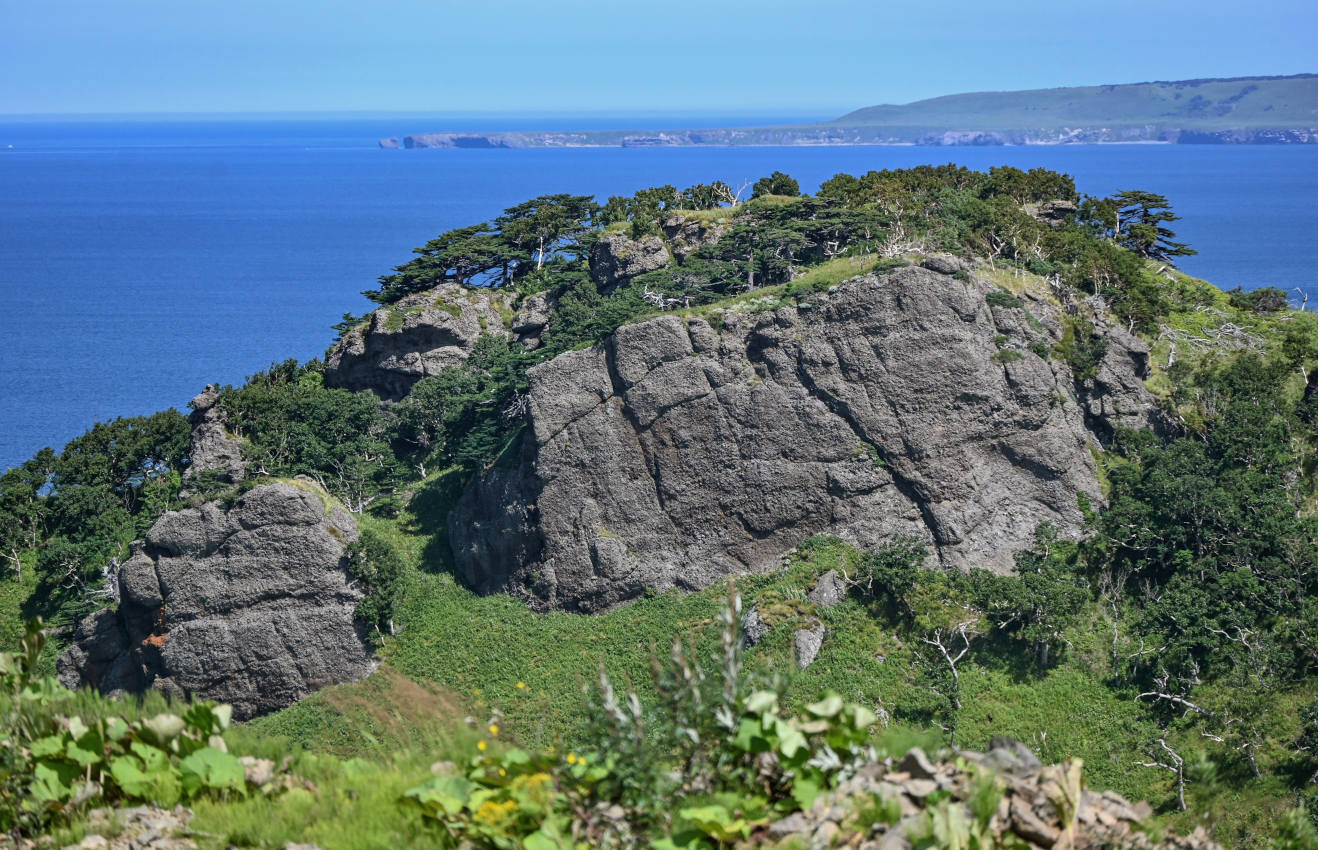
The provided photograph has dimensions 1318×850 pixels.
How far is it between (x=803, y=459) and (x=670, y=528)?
17.9 feet

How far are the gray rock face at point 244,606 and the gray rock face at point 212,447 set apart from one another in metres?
7.84

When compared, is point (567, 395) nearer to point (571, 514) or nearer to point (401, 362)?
point (571, 514)

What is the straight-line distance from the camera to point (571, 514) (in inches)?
1476

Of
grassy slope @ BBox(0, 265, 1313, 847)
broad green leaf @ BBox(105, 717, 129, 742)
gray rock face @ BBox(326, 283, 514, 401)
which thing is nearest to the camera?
broad green leaf @ BBox(105, 717, 129, 742)

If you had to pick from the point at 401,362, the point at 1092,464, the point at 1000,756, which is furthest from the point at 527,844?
the point at 401,362

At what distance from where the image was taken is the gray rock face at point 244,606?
1340 inches

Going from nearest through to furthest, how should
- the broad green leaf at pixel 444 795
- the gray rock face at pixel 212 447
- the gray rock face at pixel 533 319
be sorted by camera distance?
the broad green leaf at pixel 444 795 < the gray rock face at pixel 212 447 < the gray rock face at pixel 533 319

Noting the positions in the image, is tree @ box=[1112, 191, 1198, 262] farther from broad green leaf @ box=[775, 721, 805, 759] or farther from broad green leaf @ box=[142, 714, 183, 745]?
broad green leaf @ box=[142, 714, 183, 745]

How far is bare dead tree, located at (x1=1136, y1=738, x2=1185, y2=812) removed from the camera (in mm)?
25500

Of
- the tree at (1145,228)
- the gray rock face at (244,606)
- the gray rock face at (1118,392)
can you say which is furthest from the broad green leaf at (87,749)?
the tree at (1145,228)

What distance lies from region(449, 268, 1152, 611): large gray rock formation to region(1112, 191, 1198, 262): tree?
689 inches

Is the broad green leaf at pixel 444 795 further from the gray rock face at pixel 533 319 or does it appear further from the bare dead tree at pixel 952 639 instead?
the gray rock face at pixel 533 319

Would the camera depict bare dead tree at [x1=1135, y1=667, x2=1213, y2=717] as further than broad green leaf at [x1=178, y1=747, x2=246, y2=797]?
Yes

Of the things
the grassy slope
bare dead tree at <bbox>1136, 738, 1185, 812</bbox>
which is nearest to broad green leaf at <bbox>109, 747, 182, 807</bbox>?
the grassy slope
